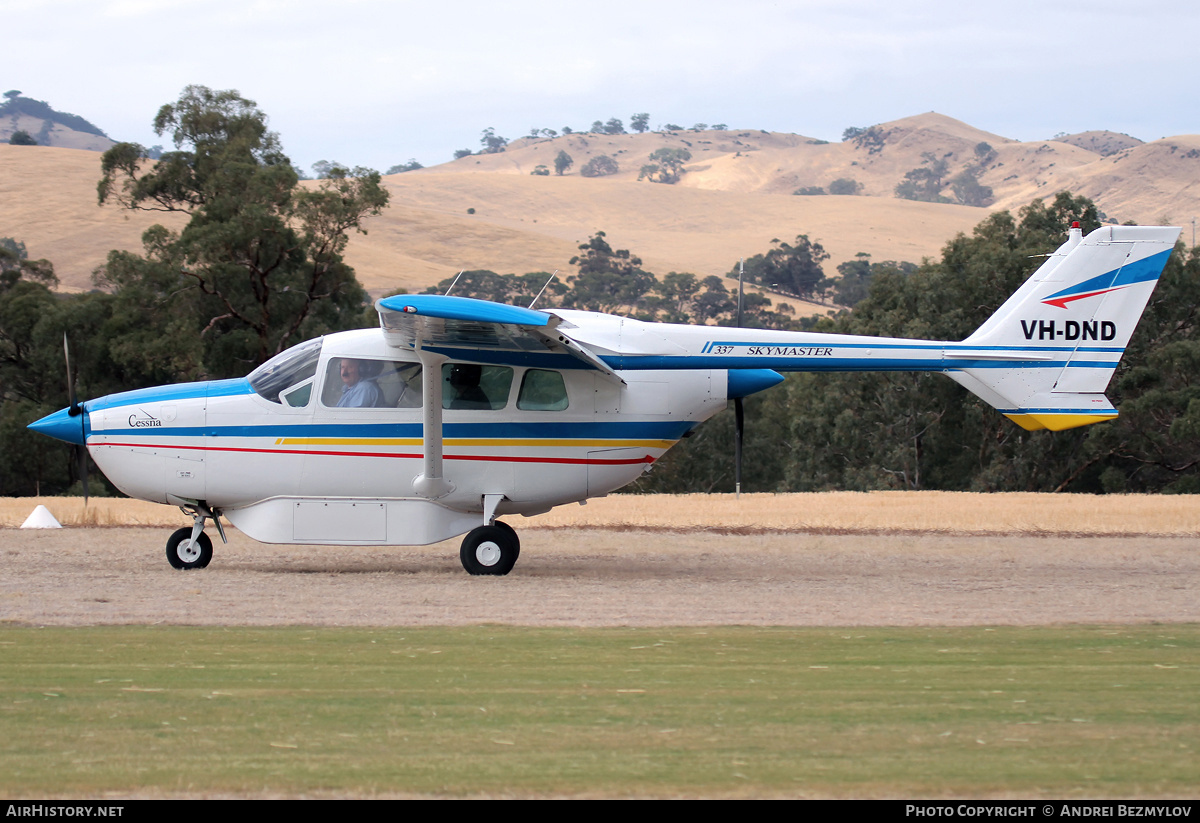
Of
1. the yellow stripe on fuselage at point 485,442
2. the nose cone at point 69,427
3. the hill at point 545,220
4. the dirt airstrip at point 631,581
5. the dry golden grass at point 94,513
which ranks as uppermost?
the hill at point 545,220

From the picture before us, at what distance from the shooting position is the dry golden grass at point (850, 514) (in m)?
22.2

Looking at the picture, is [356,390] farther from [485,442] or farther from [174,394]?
[174,394]

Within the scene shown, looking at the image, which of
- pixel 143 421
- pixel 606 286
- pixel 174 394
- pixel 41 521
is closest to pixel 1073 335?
pixel 174 394

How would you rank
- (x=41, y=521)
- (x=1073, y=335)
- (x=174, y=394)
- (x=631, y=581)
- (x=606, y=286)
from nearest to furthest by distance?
1. (x=631, y=581)
2. (x=174, y=394)
3. (x=1073, y=335)
4. (x=41, y=521)
5. (x=606, y=286)

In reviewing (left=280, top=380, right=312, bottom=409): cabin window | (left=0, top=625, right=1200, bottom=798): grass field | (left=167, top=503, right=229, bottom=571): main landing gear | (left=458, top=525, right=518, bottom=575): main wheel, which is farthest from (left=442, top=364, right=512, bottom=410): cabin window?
(left=0, top=625, right=1200, bottom=798): grass field

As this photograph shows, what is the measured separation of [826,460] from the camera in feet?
166

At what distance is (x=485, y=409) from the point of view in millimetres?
15211

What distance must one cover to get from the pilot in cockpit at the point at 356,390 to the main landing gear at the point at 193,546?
236cm

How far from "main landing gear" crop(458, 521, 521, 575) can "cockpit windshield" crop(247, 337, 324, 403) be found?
3077mm

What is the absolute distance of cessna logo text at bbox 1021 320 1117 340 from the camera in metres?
15.6

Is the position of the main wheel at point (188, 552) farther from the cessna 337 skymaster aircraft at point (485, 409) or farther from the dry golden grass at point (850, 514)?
the dry golden grass at point (850, 514)

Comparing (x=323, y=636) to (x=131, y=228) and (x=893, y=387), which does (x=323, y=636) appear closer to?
(x=893, y=387)

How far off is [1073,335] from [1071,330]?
0.24ft

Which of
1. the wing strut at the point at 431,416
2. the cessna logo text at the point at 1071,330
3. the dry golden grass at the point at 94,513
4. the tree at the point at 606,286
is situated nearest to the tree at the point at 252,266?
the dry golden grass at the point at 94,513
